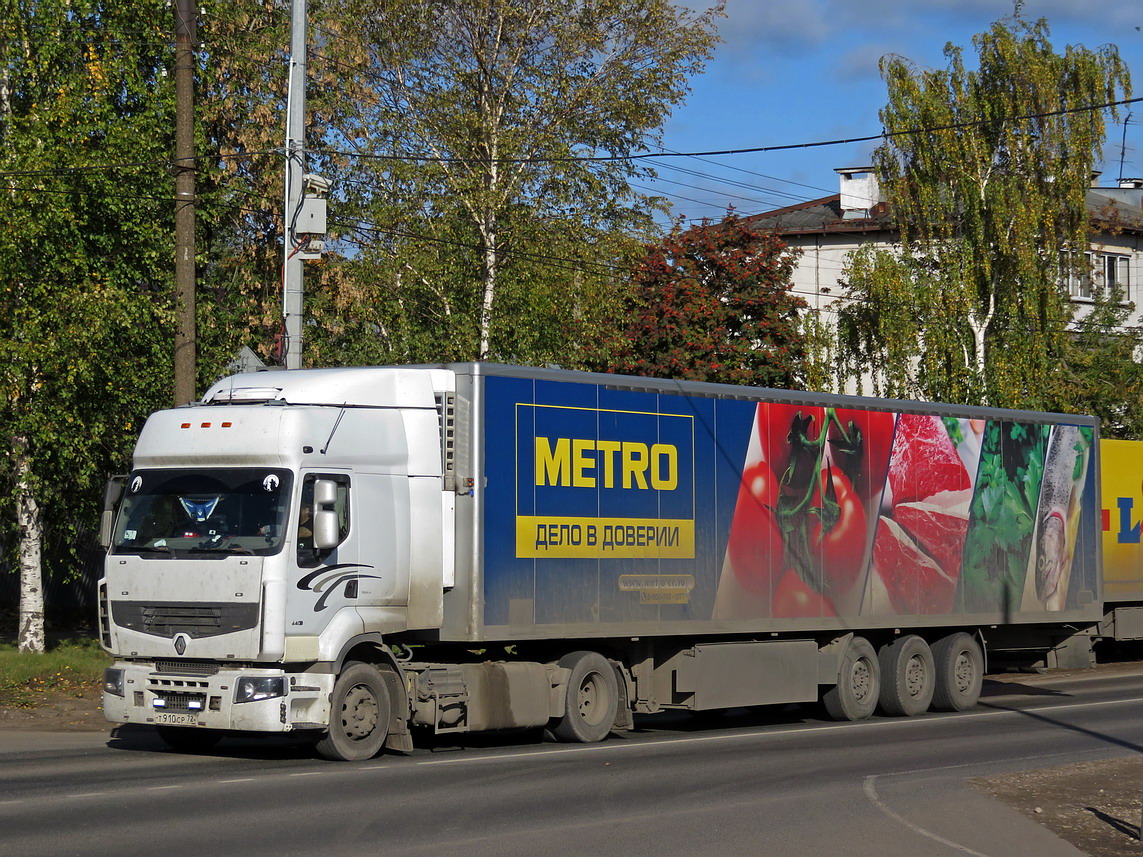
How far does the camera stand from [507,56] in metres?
31.8

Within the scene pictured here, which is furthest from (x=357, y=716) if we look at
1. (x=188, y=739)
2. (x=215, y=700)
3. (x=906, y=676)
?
(x=906, y=676)

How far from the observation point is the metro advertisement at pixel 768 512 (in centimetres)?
1455

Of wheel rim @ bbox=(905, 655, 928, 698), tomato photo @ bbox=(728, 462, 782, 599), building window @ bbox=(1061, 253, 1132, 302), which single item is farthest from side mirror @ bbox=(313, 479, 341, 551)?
building window @ bbox=(1061, 253, 1132, 302)

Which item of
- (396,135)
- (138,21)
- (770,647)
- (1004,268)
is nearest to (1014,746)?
(770,647)

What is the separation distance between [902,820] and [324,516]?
5.23m

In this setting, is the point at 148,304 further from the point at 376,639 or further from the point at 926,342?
the point at 926,342

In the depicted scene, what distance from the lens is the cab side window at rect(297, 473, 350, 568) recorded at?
12961mm

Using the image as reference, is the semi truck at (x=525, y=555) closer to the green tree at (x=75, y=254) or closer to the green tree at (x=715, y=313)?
the green tree at (x=75, y=254)

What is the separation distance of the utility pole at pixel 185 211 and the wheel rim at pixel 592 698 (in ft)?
20.0

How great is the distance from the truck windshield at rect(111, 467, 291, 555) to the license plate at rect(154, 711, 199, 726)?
1369 mm

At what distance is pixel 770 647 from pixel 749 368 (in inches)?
499

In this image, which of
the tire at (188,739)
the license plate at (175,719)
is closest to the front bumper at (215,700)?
the license plate at (175,719)

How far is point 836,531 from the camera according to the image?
1769 cm

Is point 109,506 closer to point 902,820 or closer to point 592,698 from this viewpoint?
point 592,698
